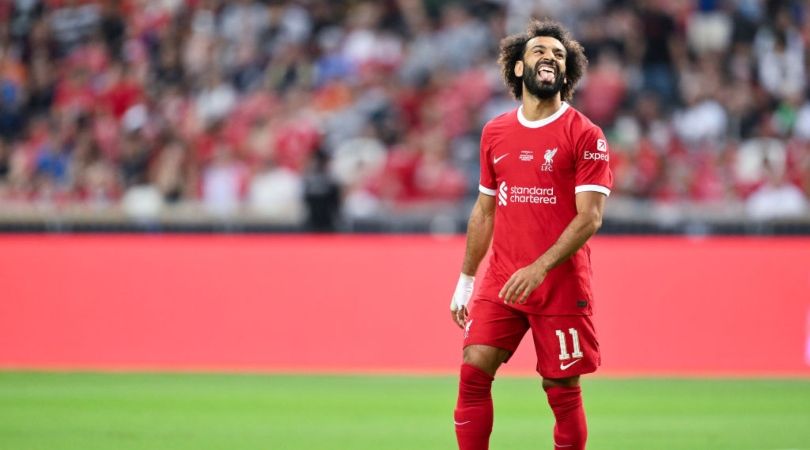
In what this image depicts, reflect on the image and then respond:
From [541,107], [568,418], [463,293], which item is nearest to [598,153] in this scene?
[541,107]

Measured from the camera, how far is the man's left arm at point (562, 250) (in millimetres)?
6445

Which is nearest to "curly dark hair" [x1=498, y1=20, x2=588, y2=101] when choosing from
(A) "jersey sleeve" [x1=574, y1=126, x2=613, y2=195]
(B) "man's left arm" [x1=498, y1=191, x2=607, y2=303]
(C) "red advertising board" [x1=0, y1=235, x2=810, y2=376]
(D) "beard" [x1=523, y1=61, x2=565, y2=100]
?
(D) "beard" [x1=523, y1=61, x2=565, y2=100]

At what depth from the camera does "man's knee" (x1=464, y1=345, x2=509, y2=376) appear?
263 inches

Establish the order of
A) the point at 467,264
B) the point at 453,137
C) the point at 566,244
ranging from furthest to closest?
the point at 453,137
the point at 467,264
the point at 566,244

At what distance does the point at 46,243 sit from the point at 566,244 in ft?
26.7

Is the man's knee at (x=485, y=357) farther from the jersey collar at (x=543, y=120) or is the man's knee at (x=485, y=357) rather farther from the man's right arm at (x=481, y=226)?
the jersey collar at (x=543, y=120)

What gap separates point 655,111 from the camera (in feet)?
53.5

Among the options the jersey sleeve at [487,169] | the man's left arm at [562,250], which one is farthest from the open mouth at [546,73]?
the man's left arm at [562,250]

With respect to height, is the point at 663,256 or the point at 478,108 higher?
the point at 478,108

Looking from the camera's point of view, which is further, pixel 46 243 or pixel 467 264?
pixel 46 243

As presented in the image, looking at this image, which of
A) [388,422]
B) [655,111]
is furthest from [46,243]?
[655,111]

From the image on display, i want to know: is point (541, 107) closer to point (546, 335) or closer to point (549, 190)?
point (549, 190)

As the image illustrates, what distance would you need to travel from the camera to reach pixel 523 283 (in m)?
6.44

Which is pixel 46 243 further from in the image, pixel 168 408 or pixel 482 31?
pixel 482 31
